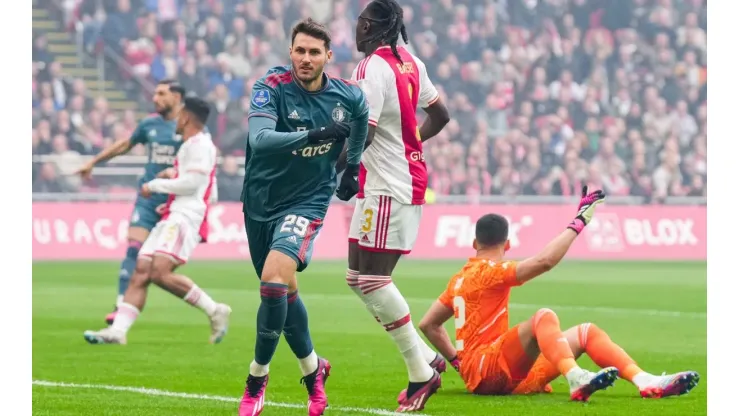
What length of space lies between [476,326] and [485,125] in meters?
22.1

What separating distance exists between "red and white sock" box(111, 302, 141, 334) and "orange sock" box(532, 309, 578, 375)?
5.16 meters

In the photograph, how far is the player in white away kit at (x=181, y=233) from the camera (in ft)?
38.3

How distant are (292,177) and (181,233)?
4972 mm

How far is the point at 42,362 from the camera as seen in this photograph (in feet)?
33.2

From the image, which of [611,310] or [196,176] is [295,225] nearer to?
[196,176]

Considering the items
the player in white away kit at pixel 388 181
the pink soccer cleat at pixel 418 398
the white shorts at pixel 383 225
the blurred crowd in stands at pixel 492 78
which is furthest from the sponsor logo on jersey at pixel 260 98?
the blurred crowd in stands at pixel 492 78

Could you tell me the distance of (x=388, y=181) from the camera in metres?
7.96

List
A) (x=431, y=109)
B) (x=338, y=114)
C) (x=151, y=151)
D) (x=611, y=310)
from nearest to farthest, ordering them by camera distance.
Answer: (x=338, y=114), (x=431, y=109), (x=151, y=151), (x=611, y=310)

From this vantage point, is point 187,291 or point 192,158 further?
point 192,158

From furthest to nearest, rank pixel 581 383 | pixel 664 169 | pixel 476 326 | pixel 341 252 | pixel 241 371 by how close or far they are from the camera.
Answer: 1. pixel 664 169
2. pixel 341 252
3. pixel 241 371
4. pixel 476 326
5. pixel 581 383

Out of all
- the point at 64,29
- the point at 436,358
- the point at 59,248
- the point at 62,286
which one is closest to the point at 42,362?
the point at 436,358

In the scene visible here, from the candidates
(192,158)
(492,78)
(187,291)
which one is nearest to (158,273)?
(187,291)

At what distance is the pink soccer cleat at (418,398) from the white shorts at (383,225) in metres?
0.84

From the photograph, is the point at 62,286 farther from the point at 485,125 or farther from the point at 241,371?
the point at 485,125
